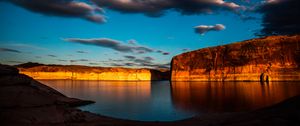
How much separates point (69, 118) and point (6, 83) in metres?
4.26

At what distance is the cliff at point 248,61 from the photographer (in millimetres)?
102562

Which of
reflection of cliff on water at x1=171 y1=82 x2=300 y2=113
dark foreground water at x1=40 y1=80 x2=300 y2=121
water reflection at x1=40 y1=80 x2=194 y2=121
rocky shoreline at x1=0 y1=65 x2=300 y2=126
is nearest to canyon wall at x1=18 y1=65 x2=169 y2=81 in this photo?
water reflection at x1=40 y1=80 x2=194 y2=121

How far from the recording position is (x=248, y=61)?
115m

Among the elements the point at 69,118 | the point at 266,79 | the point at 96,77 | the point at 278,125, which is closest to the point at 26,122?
the point at 69,118

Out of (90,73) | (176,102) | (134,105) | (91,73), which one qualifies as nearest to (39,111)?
(134,105)

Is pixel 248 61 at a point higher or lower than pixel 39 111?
higher

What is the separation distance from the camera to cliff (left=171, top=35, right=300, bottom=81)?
103m

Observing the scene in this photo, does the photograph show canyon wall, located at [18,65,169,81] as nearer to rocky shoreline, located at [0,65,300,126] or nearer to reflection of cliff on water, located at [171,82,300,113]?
reflection of cliff on water, located at [171,82,300,113]

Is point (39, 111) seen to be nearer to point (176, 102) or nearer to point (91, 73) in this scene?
point (176, 102)

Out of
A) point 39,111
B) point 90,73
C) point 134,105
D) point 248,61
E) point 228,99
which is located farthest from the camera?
point 90,73

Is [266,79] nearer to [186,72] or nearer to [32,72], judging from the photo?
[186,72]

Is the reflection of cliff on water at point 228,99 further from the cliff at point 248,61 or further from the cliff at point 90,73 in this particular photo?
the cliff at point 90,73

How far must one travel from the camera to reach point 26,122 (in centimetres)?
1260

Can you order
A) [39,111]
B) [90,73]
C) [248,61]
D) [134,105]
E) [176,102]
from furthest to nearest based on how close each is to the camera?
[90,73], [248,61], [176,102], [134,105], [39,111]
